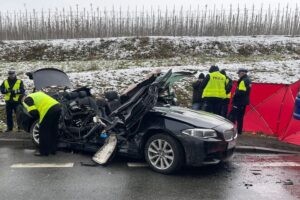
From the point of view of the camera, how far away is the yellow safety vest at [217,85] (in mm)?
8008

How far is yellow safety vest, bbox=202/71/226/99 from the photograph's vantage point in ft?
26.3

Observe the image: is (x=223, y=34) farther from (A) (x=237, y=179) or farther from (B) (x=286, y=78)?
(A) (x=237, y=179)

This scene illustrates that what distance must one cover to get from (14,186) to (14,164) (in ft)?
3.75

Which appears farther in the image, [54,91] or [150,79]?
[54,91]

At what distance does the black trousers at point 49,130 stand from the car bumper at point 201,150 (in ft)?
8.28

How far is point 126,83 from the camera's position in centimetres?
1398

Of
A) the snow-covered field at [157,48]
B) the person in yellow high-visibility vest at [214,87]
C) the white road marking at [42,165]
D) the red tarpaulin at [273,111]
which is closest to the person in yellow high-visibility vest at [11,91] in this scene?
the white road marking at [42,165]

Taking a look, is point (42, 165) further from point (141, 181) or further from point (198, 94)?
point (198, 94)

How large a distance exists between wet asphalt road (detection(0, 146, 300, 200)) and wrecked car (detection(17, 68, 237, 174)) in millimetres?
293

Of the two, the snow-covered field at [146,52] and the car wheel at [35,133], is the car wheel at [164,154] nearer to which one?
the car wheel at [35,133]

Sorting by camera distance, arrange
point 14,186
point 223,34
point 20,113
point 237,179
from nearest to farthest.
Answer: point 14,186 → point 237,179 → point 20,113 → point 223,34

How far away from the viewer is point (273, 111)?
820cm

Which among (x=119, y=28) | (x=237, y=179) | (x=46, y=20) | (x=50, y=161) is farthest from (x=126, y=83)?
(x=46, y=20)

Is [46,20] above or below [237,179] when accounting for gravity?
above
